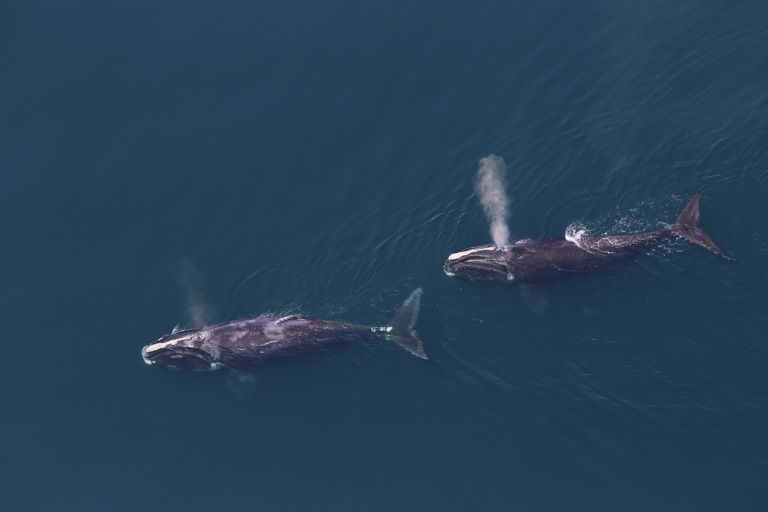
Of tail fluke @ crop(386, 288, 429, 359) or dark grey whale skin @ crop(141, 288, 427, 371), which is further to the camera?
dark grey whale skin @ crop(141, 288, 427, 371)

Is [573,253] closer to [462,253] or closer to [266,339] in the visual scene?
[462,253]

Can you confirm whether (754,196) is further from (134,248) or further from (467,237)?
(134,248)

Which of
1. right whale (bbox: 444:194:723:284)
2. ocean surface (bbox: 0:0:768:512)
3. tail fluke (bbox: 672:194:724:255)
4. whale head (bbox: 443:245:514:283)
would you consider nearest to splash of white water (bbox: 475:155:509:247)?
ocean surface (bbox: 0:0:768:512)

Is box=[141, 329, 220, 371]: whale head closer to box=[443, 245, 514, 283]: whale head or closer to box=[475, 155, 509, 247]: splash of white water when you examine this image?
box=[443, 245, 514, 283]: whale head

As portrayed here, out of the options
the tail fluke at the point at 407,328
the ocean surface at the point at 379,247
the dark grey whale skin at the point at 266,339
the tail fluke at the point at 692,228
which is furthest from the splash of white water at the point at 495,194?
the tail fluke at the point at 692,228

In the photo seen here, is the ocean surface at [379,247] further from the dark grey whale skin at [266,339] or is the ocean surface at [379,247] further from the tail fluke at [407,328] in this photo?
the dark grey whale skin at [266,339]

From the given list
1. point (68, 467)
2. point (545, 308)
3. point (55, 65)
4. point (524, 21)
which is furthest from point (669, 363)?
point (55, 65)

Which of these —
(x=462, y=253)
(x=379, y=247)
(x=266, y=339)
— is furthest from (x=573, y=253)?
(x=266, y=339)
